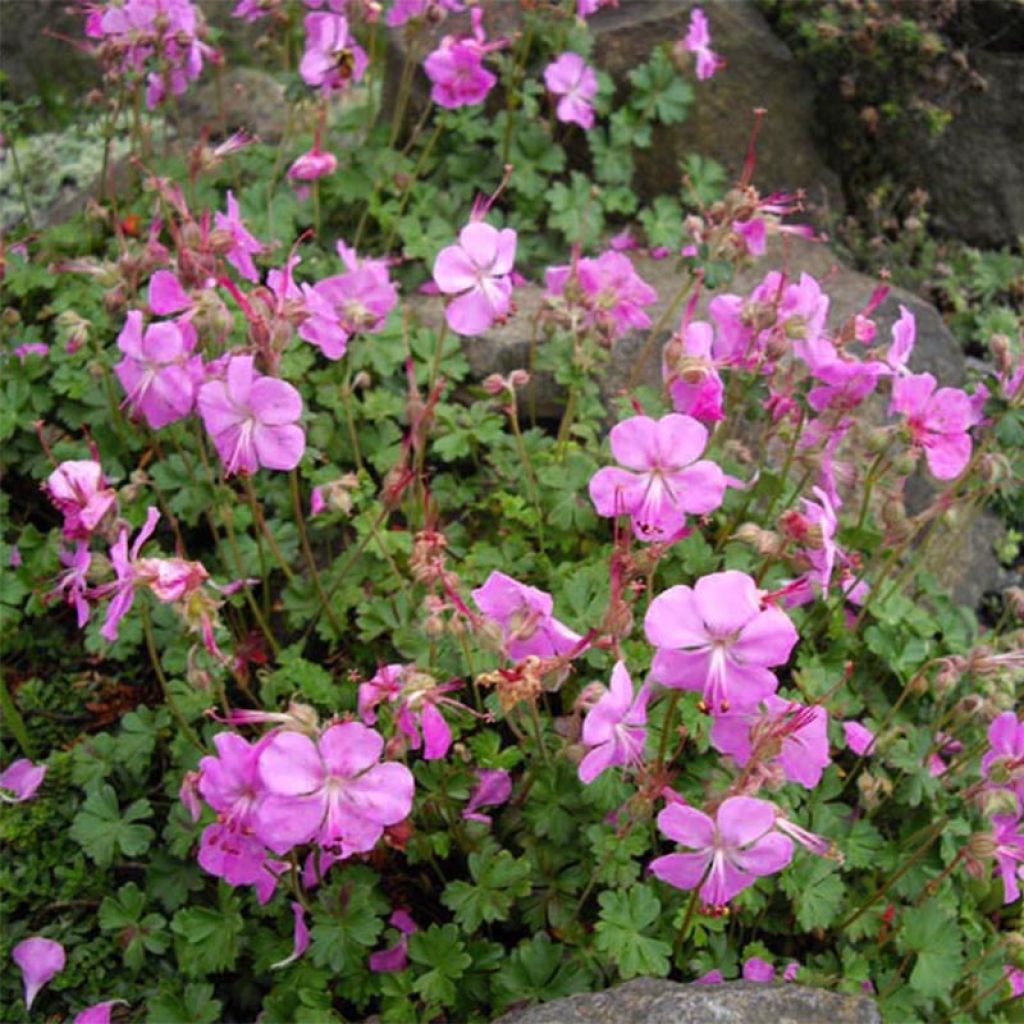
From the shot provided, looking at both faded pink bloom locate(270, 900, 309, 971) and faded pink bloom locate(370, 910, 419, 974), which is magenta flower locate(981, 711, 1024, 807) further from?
faded pink bloom locate(270, 900, 309, 971)

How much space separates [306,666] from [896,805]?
1.31 m

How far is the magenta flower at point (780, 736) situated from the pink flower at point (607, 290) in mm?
1151

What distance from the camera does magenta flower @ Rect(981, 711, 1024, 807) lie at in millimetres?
2293

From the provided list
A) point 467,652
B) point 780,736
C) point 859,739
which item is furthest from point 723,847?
point 859,739

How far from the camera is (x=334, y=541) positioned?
3207 mm

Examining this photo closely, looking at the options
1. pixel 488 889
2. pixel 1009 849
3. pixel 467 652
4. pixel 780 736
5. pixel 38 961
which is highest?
pixel 780 736

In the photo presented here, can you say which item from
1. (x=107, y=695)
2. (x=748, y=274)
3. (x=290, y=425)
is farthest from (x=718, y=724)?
(x=748, y=274)

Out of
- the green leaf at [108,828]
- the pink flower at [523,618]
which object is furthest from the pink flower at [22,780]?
the pink flower at [523,618]

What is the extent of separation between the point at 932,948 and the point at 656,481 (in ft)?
3.53

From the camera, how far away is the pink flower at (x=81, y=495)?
232cm

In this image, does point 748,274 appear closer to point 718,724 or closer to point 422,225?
point 422,225

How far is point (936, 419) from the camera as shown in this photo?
2.61m

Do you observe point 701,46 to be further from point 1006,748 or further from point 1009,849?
point 1009,849

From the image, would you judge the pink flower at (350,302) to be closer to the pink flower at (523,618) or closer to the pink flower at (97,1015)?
the pink flower at (523,618)
